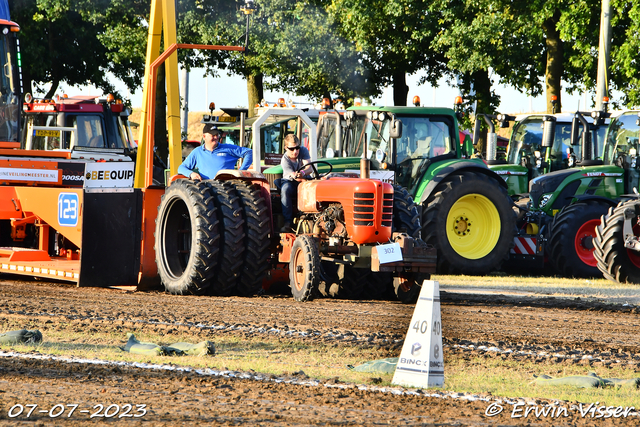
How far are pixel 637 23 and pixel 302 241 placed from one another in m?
15.1

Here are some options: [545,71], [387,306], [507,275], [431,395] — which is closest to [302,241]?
→ [387,306]

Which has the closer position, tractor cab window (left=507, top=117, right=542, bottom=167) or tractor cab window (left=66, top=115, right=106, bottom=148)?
tractor cab window (left=507, top=117, right=542, bottom=167)

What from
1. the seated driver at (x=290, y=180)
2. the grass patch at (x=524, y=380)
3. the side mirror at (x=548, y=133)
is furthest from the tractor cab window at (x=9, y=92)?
the grass patch at (x=524, y=380)

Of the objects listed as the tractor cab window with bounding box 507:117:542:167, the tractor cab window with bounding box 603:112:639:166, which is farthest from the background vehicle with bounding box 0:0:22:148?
the tractor cab window with bounding box 603:112:639:166

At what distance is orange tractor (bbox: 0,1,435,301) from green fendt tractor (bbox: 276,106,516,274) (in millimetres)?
2374

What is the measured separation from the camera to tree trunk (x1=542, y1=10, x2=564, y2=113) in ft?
75.7

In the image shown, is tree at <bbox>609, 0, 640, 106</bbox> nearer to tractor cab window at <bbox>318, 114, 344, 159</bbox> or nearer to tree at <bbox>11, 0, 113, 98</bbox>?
tractor cab window at <bbox>318, 114, 344, 159</bbox>

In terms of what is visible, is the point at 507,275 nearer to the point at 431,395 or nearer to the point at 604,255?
the point at 604,255

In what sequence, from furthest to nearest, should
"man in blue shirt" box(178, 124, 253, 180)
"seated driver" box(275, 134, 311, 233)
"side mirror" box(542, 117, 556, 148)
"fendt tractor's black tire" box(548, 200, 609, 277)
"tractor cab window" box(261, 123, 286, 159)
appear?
"tractor cab window" box(261, 123, 286, 159) < "side mirror" box(542, 117, 556, 148) < "fendt tractor's black tire" box(548, 200, 609, 277) < "man in blue shirt" box(178, 124, 253, 180) < "seated driver" box(275, 134, 311, 233)

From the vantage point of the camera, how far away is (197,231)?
9.56 metres

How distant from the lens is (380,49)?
84.4 feet

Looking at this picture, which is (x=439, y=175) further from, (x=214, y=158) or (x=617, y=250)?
(x=214, y=158)

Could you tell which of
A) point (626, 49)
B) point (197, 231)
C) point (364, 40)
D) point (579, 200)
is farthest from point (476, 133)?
point (364, 40)

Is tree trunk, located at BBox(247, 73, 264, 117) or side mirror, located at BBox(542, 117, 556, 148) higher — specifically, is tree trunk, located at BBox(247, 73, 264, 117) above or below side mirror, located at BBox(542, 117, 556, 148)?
above
